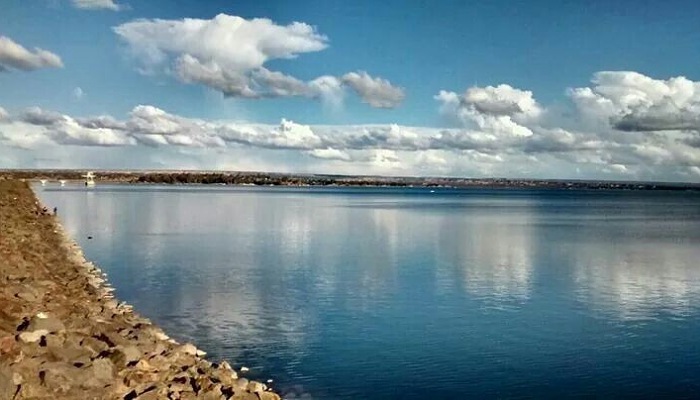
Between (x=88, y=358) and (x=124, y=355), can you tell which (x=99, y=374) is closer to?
(x=88, y=358)

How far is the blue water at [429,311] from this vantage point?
12820 mm

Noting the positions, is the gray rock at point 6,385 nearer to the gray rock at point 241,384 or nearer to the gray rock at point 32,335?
the gray rock at point 32,335

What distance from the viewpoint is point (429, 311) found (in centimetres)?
1877

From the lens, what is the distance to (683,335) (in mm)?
16266

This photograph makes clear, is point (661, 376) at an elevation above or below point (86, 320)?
below

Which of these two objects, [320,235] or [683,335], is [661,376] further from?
[320,235]

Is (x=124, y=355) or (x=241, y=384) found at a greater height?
(x=124, y=355)

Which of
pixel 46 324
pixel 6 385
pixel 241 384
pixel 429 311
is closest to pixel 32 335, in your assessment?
pixel 46 324

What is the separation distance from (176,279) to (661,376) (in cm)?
1545

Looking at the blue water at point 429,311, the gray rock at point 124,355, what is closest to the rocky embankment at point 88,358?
the gray rock at point 124,355

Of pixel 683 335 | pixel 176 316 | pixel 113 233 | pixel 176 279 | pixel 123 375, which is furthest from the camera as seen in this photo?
pixel 113 233

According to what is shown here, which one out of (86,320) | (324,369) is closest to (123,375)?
(86,320)

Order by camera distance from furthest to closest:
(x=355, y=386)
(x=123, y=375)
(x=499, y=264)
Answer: (x=499, y=264)
(x=355, y=386)
(x=123, y=375)

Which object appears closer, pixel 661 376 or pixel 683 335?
pixel 661 376
